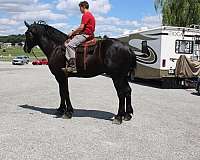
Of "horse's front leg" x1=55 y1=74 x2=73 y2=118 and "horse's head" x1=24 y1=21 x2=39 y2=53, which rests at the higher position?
"horse's head" x1=24 y1=21 x2=39 y2=53

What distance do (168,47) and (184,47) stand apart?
107 centimetres

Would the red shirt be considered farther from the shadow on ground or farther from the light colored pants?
the shadow on ground

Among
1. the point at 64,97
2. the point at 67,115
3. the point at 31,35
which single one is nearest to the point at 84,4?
the point at 31,35

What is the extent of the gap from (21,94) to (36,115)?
17.7 feet

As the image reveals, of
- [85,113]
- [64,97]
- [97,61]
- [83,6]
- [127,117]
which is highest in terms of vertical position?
[83,6]

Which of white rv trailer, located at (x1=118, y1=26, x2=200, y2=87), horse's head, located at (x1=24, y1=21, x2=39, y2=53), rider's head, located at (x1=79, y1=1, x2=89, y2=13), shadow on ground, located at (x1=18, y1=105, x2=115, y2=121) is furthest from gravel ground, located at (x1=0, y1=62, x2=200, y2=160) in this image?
white rv trailer, located at (x1=118, y1=26, x2=200, y2=87)

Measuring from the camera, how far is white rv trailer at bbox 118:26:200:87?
20438 millimetres

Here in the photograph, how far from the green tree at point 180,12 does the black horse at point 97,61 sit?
2382 cm

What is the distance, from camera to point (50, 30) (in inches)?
423

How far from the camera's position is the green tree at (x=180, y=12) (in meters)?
32.8

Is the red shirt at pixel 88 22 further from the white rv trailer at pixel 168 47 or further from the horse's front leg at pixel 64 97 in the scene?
the white rv trailer at pixel 168 47

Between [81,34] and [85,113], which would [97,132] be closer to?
[85,113]

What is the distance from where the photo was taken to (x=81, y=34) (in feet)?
32.9

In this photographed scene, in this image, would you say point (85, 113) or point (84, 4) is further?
point (85, 113)
